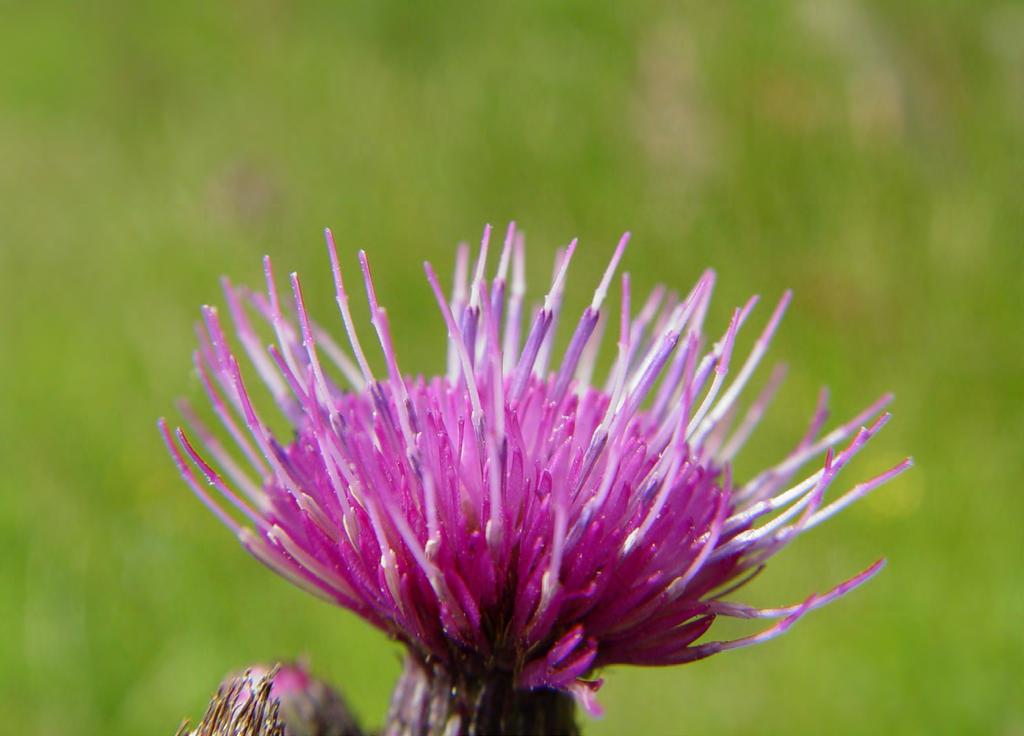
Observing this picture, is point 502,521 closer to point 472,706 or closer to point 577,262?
point 472,706

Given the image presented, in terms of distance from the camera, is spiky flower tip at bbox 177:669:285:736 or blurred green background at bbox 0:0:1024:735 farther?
blurred green background at bbox 0:0:1024:735

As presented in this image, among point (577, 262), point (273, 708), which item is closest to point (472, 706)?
point (273, 708)

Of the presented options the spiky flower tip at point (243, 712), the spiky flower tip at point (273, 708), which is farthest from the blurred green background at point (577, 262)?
the spiky flower tip at point (243, 712)

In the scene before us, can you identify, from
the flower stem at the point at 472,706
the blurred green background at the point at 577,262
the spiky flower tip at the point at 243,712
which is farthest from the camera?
the blurred green background at the point at 577,262

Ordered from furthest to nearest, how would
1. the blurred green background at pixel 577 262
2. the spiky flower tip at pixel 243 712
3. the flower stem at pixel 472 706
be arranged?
the blurred green background at pixel 577 262 < the flower stem at pixel 472 706 < the spiky flower tip at pixel 243 712

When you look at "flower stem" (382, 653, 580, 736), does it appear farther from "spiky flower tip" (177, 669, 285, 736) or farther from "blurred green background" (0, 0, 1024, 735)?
"blurred green background" (0, 0, 1024, 735)

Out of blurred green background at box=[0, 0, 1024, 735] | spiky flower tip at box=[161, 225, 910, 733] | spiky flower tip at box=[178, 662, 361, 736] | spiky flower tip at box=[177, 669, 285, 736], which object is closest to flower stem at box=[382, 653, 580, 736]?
spiky flower tip at box=[161, 225, 910, 733]

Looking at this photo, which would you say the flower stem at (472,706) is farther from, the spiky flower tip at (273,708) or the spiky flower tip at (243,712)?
the spiky flower tip at (243,712)

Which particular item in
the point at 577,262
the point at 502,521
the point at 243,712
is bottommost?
the point at 243,712

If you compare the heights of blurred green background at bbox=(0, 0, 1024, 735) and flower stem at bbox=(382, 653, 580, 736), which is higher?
blurred green background at bbox=(0, 0, 1024, 735)
